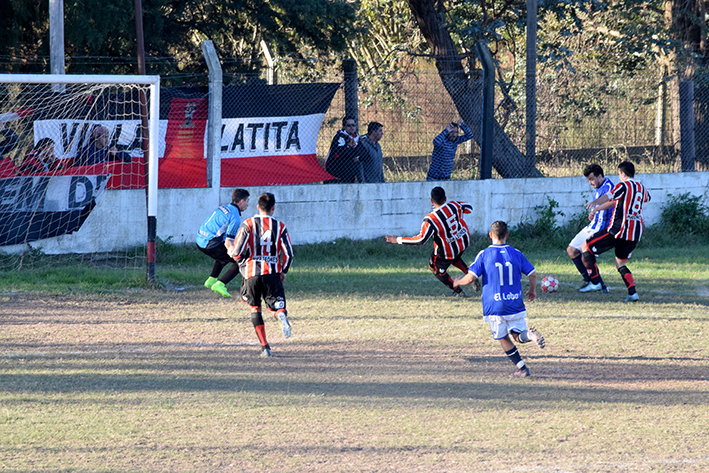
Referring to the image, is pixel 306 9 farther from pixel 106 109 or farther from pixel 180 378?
pixel 180 378

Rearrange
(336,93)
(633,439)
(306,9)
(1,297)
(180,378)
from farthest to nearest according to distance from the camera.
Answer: (306,9) < (336,93) < (1,297) < (180,378) < (633,439)

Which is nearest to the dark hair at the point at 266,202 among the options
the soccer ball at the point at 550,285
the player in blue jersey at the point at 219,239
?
the player in blue jersey at the point at 219,239

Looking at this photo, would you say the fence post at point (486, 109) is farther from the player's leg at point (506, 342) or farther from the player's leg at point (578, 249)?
the player's leg at point (506, 342)

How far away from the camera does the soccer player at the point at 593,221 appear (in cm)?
963

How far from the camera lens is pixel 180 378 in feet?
20.6

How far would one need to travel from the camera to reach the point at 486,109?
13.2 meters

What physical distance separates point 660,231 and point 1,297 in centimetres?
1091

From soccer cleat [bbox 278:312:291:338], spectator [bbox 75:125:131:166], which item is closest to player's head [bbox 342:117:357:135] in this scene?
spectator [bbox 75:125:131:166]

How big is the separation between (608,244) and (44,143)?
8.20 m

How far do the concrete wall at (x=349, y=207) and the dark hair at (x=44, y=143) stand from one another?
3.77 ft

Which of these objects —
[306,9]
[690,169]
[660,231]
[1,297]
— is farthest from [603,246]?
[306,9]

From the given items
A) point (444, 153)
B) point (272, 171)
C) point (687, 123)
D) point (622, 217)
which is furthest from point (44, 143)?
point (687, 123)

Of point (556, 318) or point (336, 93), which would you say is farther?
point (336, 93)

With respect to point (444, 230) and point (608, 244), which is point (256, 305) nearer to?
point (444, 230)
